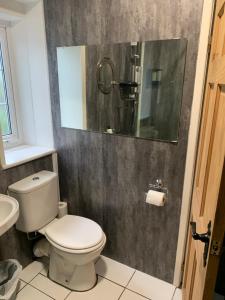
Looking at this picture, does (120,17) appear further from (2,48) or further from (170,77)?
(2,48)

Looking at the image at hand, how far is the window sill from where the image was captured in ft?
5.70

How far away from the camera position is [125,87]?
161 cm

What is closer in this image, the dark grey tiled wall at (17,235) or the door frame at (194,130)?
the door frame at (194,130)

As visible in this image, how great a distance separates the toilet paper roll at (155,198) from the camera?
159 cm

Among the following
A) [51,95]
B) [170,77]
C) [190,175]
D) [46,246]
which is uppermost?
[170,77]

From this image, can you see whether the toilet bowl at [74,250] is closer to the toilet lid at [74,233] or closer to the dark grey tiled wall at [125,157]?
the toilet lid at [74,233]

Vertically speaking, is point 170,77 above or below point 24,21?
below

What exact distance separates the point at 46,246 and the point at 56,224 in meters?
0.32

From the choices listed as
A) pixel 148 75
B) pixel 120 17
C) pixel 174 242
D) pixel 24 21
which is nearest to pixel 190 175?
pixel 174 242

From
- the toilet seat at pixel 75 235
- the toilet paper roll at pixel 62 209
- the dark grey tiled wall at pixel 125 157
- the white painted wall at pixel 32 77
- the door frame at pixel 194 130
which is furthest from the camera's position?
the toilet paper roll at pixel 62 209

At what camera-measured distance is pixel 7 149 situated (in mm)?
2051

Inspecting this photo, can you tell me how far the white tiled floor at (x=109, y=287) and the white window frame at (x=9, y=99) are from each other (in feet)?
3.69

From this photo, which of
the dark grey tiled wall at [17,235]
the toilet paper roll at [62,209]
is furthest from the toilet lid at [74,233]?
the dark grey tiled wall at [17,235]

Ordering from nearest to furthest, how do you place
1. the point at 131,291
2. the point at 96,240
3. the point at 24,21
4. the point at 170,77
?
the point at 170,77 < the point at 96,240 < the point at 131,291 < the point at 24,21
